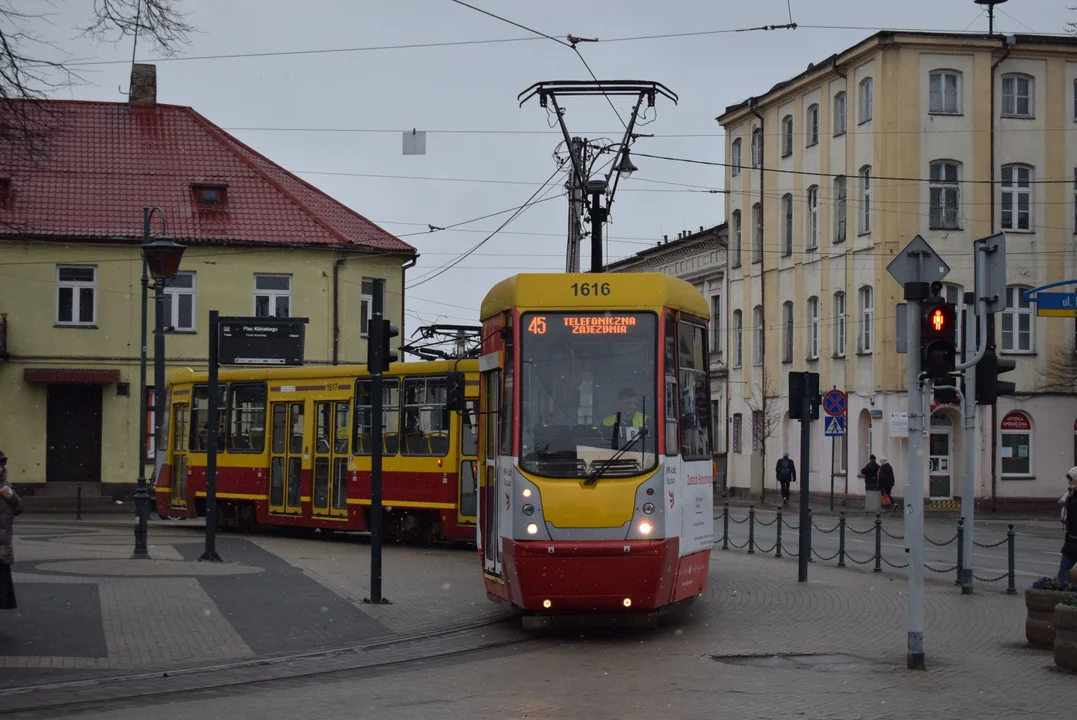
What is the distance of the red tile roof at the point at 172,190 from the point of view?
4569cm

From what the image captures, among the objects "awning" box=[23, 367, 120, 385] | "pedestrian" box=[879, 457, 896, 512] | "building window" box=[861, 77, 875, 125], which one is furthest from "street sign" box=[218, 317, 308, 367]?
"building window" box=[861, 77, 875, 125]

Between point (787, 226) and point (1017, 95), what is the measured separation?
33.3ft

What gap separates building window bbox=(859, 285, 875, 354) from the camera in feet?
167

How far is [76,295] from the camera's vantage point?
44.9 meters

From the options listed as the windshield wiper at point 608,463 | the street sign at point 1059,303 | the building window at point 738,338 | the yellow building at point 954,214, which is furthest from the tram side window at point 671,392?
the building window at point 738,338

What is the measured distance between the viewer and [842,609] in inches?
678

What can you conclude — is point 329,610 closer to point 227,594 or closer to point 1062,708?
point 227,594

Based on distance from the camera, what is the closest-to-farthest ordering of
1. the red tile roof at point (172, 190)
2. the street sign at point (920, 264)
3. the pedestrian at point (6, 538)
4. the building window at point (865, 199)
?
the street sign at point (920, 264), the pedestrian at point (6, 538), the red tile roof at point (172, 190), the building window at point (865, 199)

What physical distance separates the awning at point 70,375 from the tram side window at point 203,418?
14508 mm

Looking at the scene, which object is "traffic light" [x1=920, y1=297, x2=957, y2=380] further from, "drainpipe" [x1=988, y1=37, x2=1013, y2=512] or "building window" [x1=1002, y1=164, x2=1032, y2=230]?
"building window" [x1=1002, y1=164, x2=1032, y2=230]

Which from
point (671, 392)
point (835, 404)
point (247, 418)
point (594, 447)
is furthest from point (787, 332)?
point (594, 447)

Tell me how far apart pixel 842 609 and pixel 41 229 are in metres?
33.4

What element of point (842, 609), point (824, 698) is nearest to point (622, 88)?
point (842, 609)

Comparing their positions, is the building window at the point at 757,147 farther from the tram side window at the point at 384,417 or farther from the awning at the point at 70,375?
the tram side window at the point at 384,417
